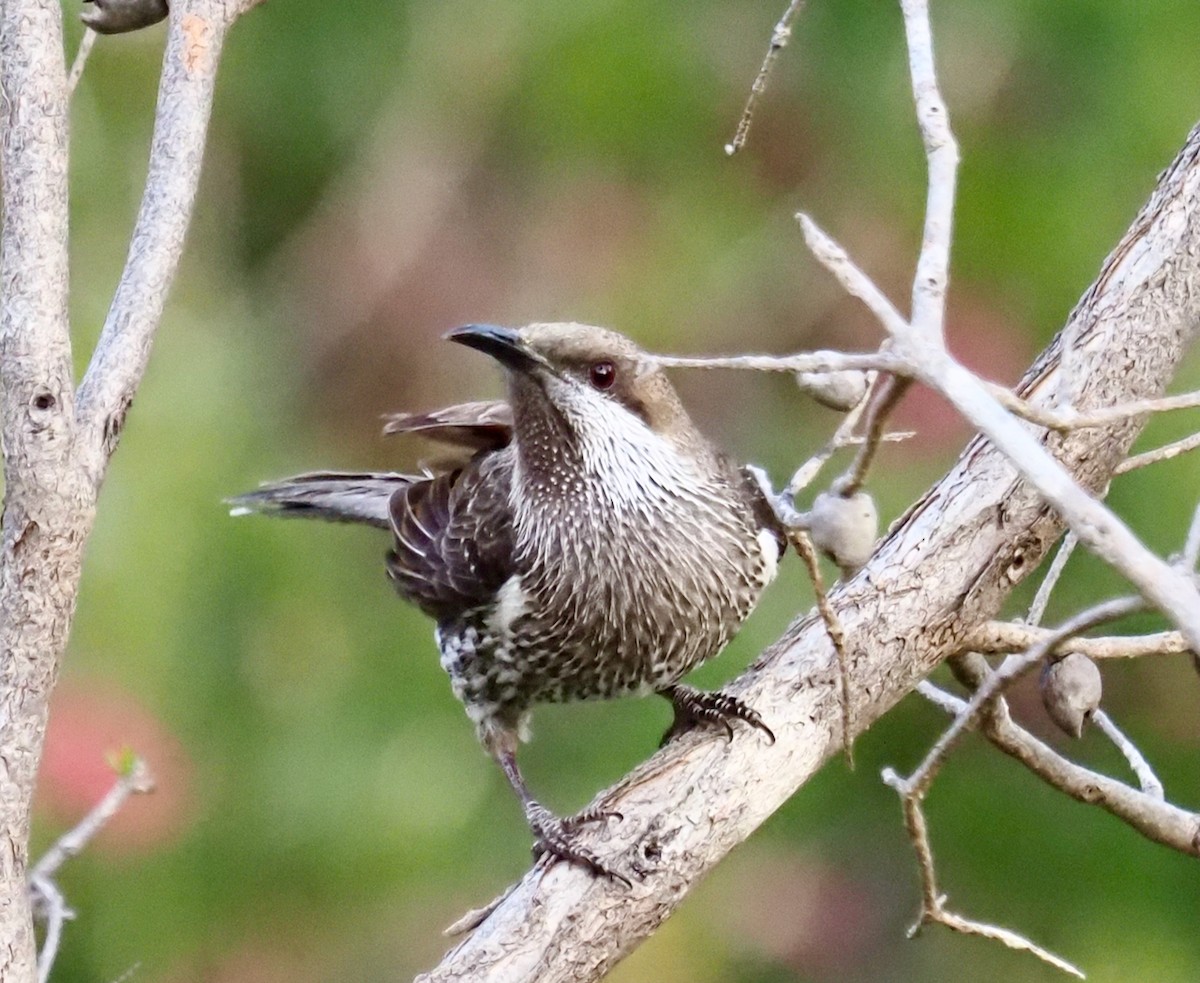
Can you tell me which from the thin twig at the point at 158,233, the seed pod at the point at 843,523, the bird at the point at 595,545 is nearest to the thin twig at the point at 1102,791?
the bird at the point at 595,545

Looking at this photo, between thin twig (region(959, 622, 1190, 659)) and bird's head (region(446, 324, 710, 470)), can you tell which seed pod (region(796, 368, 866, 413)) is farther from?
bird's head (region(446, 324, 710, 470))

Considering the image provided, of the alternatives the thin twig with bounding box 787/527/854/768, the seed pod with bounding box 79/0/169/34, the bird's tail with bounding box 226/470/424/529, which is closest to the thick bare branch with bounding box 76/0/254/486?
the seed pod with bounding box 79/0/169/34

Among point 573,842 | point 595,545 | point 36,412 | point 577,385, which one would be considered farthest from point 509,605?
point 36,412

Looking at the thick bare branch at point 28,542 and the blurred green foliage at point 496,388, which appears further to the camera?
the blurred green foliage at point 496,388

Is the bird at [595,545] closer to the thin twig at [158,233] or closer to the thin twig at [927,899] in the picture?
the thin twig at [927,899]

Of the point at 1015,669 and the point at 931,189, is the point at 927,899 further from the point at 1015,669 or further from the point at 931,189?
the point at 931,189
